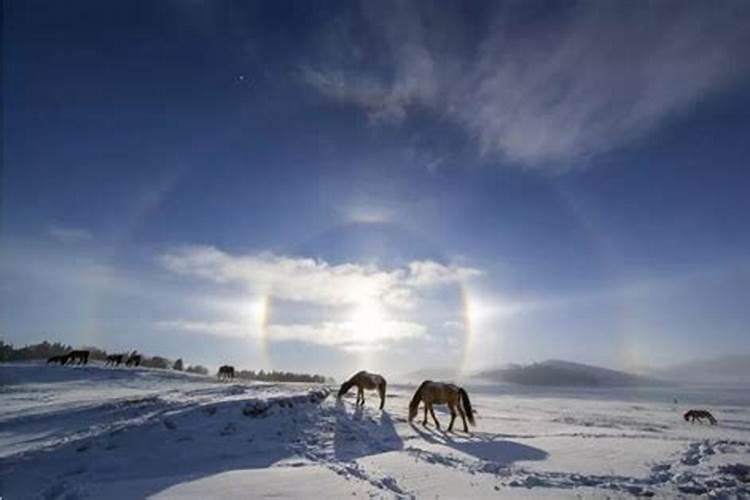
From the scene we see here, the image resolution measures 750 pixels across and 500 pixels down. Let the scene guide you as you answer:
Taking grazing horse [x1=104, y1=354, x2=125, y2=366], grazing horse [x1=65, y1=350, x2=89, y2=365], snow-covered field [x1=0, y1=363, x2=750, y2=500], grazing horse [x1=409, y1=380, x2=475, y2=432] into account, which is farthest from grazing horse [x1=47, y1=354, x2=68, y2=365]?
grazing horse [x1=409, y1=380, x2=475, y2=432]

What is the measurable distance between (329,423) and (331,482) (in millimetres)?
7807

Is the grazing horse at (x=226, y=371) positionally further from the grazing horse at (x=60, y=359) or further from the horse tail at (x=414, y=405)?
the horse tail at (x=414, y=405)

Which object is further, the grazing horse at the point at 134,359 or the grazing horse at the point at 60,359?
the grazing horse at the point at 134,359

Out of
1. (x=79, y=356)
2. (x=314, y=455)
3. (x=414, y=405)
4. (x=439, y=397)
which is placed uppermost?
(x=79, y=356)

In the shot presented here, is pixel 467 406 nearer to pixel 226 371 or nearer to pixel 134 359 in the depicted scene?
pixel 226 371

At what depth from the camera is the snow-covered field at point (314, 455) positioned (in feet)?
39.3

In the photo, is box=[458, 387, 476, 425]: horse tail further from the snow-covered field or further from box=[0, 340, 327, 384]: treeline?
box=[0, 340, 327, 384]: treeline

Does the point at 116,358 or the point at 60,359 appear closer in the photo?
the point at 60,359

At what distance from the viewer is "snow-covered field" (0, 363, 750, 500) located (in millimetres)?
11977

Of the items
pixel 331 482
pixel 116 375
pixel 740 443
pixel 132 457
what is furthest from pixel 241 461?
pixel 116 375

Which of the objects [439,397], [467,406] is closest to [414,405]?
[439,397]

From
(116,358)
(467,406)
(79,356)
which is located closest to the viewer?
(467,406)

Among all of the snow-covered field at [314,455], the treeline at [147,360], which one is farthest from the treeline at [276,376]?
the snow-covered field at [314,455]

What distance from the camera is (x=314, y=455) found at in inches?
640
